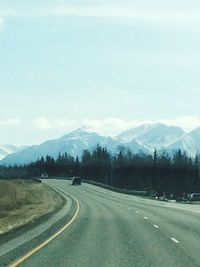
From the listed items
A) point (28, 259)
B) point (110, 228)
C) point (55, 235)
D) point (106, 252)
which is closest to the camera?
point (28, 259)

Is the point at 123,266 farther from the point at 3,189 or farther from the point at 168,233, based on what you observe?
the point at 3,189

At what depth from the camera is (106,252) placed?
61.8 ft

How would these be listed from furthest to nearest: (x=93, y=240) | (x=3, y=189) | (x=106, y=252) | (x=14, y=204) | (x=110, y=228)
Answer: (x=3, y=189) → (x=14, y=204) → (x=110, y=228) → (x=93, y=240) → (x=106, y=252)

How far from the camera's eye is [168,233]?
87.6 ft

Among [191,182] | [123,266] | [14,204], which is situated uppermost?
[191,182]

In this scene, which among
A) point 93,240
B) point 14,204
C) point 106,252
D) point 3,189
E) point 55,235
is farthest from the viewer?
point 3,189

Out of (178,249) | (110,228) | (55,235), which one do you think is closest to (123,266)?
(178,249)

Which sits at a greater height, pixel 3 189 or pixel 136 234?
pixel 3 189

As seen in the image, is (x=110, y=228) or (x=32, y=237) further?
(x=110, y=228)

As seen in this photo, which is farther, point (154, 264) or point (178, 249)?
point (178, 249)

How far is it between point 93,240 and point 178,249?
4.16 meters

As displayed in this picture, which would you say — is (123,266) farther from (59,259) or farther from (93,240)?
(93,240)

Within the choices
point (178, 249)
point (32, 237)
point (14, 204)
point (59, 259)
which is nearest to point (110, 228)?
point (32, 237)

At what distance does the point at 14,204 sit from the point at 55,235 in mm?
44108
